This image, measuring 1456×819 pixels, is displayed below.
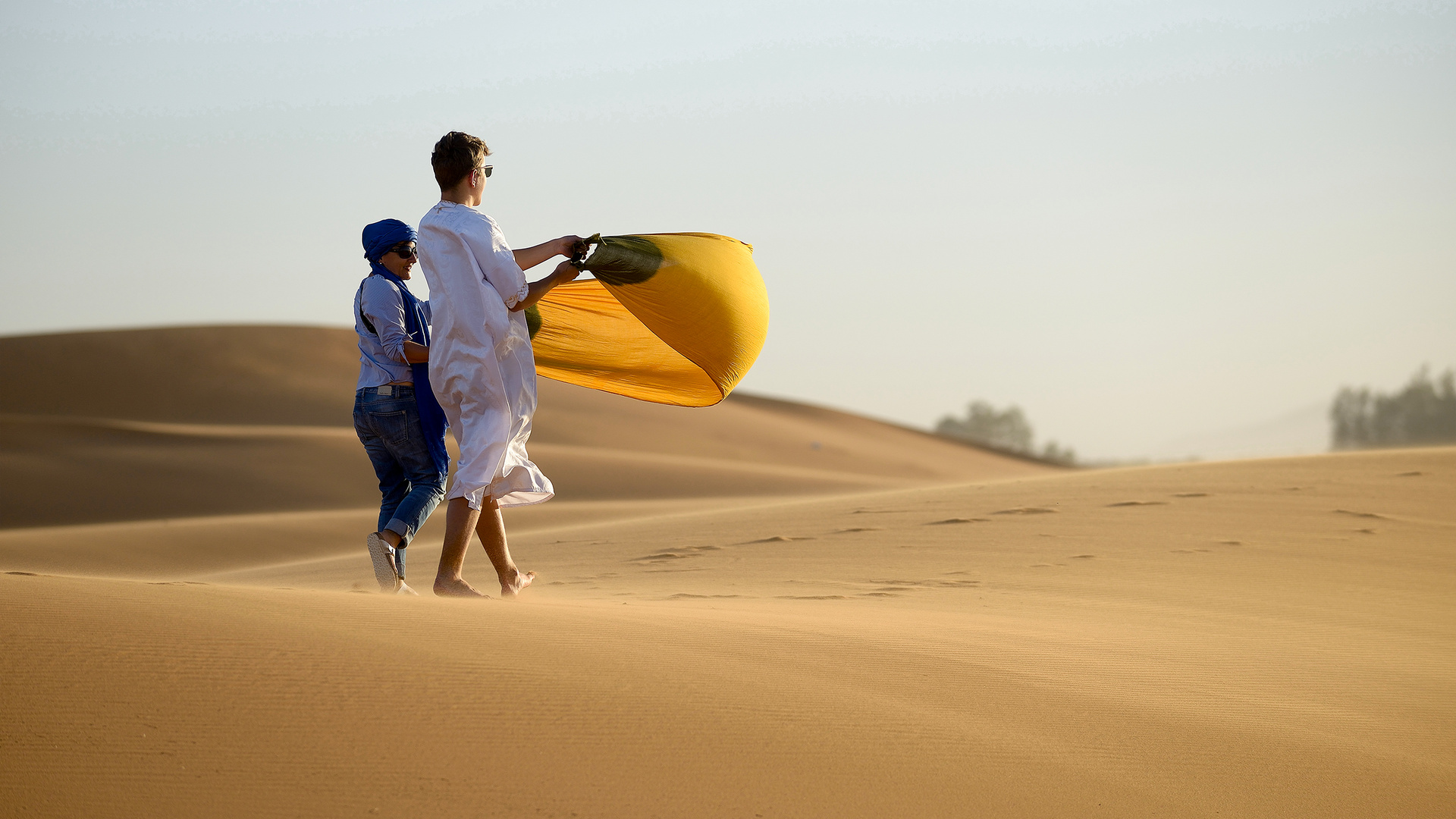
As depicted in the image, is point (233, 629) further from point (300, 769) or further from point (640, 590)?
point (640, 590)

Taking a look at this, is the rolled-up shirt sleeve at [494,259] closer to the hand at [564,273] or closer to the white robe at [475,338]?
the white robe at [475,338]

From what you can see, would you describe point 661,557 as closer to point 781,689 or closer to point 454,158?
point 454,158

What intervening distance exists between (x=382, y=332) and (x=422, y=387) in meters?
0.29

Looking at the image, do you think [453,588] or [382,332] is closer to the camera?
[453,588]

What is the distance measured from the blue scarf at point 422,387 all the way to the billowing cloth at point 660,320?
771 millimetres

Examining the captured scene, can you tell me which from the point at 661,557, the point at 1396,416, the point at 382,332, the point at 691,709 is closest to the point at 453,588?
the point at 382,332

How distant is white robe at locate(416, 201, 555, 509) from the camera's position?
185 inches

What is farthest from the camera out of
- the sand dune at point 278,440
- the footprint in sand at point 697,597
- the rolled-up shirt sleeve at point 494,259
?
the sand dune at point 278,440

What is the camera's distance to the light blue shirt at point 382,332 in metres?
4.99

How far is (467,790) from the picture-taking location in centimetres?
259

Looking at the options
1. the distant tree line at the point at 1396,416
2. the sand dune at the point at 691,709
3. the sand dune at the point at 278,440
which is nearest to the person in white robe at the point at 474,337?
the sand dune at the point at 691,709

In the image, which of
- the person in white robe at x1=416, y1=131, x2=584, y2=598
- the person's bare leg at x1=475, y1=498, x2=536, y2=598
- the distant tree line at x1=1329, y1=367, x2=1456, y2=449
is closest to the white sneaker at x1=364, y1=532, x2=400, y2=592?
the person in white robe at x1=416, y1=131, x2=584, y2=598

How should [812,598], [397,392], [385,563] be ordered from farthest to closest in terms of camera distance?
[812,598], [397,392], [385,563]

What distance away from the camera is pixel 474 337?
4723 millimetres
